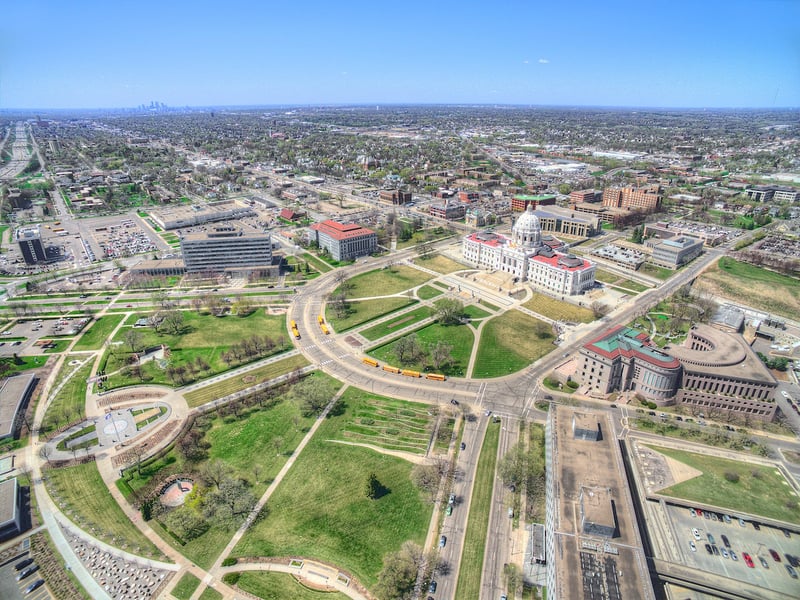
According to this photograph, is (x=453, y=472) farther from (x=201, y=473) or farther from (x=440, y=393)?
(x=201, y=473)

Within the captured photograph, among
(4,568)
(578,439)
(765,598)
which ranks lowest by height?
(4,568)

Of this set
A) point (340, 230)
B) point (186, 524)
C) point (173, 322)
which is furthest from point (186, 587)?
point (340, 230)

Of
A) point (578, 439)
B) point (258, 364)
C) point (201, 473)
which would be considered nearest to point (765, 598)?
point (578, 439)

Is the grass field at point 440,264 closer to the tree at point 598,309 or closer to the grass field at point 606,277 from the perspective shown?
the grass field at point 606,277

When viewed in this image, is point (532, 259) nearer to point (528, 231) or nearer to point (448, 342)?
point (528, 231)

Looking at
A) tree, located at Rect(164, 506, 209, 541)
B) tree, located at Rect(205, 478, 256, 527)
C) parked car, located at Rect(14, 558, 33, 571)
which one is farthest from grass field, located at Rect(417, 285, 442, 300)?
parked car, located at Rect(14, 558, 33, 571)
